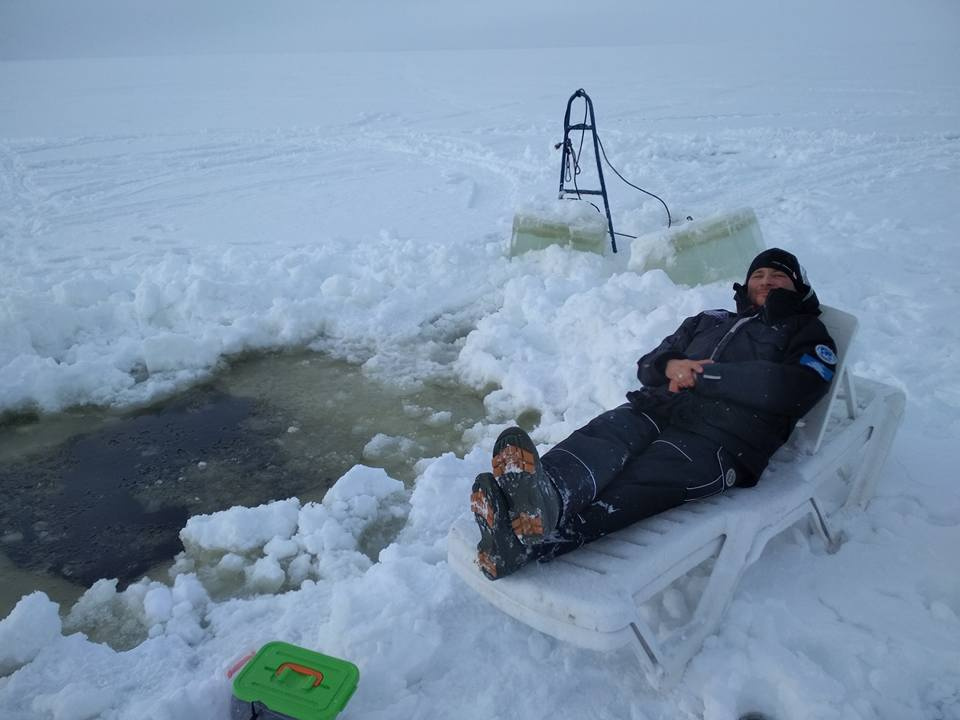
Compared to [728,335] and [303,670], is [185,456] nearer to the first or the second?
[303,670]

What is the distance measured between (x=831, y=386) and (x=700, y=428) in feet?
1.91

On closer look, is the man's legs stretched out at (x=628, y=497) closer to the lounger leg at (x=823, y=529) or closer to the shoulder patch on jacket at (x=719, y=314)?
the lounger leg at (x=823, y=529)

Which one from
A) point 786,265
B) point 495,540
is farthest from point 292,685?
point 786,265

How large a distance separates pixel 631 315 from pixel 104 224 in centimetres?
709

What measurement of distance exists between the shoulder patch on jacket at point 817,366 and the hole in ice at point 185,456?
214 centimetres

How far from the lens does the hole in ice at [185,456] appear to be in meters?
3.62

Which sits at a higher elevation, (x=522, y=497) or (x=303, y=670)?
Result: (x=522, y=497)

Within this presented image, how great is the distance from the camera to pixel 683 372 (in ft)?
10.1

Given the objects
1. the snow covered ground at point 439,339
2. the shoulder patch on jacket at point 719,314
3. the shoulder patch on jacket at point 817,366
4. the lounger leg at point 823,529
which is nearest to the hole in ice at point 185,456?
the snow covered ground at point 439,339

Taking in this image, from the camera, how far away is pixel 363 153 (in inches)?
502

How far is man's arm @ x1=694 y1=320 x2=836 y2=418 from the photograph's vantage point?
2844 millimetres

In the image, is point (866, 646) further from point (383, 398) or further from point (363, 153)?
point (363, 153)

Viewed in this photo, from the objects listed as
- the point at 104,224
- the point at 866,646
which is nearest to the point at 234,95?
the point at 104,224

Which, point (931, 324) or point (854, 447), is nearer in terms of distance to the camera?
point (854, 447)
